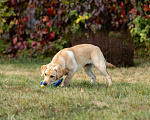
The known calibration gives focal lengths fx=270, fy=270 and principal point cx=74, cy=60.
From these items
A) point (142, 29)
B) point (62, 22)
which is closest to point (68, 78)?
point (142, 29)

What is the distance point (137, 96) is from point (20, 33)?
6625 millimetres

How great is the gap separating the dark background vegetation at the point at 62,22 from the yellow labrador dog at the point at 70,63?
317cm

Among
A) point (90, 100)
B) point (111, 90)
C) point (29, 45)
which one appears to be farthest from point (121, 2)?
point (90, 100)

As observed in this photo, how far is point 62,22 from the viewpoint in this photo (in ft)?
31.2

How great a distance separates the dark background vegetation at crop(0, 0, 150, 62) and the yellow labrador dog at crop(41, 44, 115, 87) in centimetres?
317

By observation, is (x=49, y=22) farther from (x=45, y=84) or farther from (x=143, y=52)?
(x=45, y=84)

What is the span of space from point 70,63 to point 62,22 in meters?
4.54

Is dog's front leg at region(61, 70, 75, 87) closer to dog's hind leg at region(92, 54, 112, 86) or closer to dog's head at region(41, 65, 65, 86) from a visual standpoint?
dog's head at region(41, 65, 65, 86)

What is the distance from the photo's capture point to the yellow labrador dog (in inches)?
189

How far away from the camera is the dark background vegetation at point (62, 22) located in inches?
354

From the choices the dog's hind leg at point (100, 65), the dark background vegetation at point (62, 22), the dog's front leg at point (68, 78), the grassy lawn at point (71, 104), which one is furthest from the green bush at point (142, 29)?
the dog's front leg at point (68, 78)

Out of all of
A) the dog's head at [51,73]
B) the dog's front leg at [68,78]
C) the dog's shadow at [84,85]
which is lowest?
the dog's shadow at [84,85]

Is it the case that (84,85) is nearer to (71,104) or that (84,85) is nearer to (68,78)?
(68,78)

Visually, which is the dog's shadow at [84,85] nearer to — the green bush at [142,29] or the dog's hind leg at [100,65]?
the dog's hind leg at [100,65]
